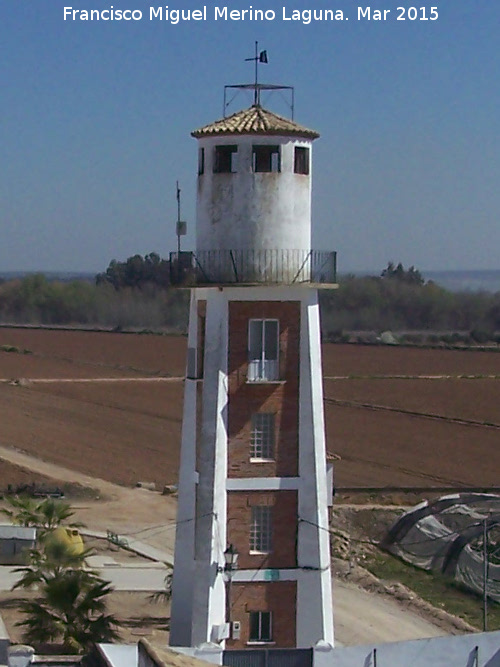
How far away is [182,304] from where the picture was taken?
120 m

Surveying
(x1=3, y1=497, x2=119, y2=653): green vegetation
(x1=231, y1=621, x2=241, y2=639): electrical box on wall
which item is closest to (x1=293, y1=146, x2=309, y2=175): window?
(x1=231, y1=621, x2=241, y2=639): electrical box on wall

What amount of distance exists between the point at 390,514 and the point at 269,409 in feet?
57.1

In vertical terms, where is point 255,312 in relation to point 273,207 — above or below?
below

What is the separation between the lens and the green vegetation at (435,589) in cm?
3144

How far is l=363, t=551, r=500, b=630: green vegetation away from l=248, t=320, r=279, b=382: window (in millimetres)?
9231

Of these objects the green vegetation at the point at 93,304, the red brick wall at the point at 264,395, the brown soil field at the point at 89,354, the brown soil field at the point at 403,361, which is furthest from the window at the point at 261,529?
the green vegetation at the point at 93,304

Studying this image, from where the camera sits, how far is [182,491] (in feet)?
77.7

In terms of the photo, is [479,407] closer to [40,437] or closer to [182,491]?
[40,437]

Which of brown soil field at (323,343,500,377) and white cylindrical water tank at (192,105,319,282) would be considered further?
brown soil field at (323,343,500,377)

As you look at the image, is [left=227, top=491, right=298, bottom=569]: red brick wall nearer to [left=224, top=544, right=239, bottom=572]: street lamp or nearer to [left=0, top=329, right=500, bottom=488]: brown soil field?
[left=224, top=544, right=239, bottom=572]: street lamp

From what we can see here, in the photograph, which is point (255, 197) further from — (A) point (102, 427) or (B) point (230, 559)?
(A) point (102, 427)

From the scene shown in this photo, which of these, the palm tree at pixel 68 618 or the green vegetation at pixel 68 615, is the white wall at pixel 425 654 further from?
the palm tree at pixel 68 618

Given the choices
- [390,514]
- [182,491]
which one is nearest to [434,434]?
[390,514]

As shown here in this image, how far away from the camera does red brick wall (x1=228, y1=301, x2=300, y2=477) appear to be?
902 inches
